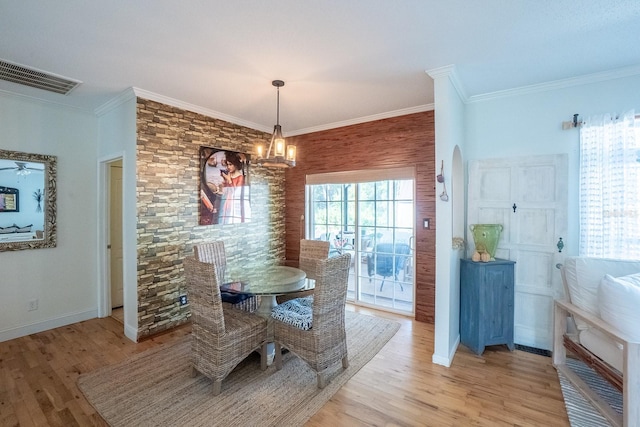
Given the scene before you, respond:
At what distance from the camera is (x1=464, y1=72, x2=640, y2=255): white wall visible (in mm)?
2596

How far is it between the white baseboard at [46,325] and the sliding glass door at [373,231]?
127 inches

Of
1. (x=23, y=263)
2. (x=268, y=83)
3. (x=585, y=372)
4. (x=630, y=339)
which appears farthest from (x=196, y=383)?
(x=585, y=372)

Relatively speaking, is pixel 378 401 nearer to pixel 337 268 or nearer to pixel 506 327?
pixel 337 268

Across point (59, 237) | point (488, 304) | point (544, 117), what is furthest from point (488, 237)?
point (59, 237)

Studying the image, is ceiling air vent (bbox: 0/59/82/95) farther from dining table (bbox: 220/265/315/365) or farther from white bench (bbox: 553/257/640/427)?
white bench (bbox: 553/257/640/427)

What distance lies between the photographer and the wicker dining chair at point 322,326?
2.18m

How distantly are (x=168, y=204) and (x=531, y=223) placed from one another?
3.89m

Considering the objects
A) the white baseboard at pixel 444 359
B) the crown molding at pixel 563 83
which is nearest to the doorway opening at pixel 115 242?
the white baseboard at pixel 444 359

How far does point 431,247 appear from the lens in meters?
3.54

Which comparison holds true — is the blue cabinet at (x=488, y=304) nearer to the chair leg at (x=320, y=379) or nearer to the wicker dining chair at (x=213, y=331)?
the chair leg at (x=320, y=379)

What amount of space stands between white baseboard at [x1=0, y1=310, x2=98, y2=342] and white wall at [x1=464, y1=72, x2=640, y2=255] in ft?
16.5

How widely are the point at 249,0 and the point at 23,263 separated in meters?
3.70

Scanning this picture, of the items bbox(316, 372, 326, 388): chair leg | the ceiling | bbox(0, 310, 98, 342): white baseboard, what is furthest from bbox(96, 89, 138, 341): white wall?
bbox(316, 372, 326, 388): chair leg

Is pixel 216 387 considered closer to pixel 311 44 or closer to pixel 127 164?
pixel 127 164
